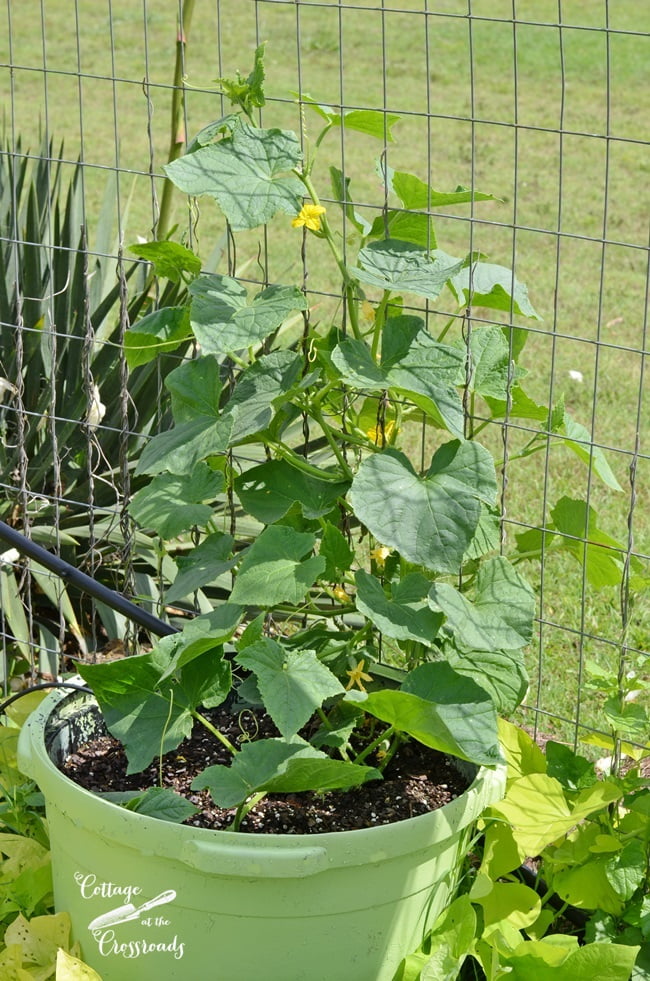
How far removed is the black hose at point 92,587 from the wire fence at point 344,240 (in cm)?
10

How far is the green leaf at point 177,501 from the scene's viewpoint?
187 centimetres

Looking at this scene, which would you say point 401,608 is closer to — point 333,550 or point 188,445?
point 333,550

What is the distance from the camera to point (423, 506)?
65.5 inches

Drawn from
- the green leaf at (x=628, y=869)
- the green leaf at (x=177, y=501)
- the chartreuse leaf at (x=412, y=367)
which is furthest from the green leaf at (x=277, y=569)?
the green leaf at (x=628, y=869)

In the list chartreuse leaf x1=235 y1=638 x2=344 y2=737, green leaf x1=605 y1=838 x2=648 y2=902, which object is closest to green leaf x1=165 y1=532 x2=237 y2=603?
chartreuse leaf x1=235 y1=638 x2=344 y2=737

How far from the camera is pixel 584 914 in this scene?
2.13m

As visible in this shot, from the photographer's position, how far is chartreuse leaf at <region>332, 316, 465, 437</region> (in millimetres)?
1695

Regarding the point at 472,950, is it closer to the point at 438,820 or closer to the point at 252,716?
the point at 438,820

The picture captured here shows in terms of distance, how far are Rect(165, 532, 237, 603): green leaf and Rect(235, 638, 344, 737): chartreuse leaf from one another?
6.7 inches

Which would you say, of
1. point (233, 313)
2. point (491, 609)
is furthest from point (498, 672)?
point (233, 313)

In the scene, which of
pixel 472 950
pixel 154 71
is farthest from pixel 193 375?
pixel 154 71

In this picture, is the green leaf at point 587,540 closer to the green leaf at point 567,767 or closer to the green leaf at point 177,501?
the green leaf at point 567,767

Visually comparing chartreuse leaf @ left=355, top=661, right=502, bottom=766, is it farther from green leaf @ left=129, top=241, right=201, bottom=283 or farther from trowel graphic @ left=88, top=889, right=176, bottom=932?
green leaf @ left=129, top=241, right=201, bottom=283

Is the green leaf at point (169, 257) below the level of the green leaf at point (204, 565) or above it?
above
